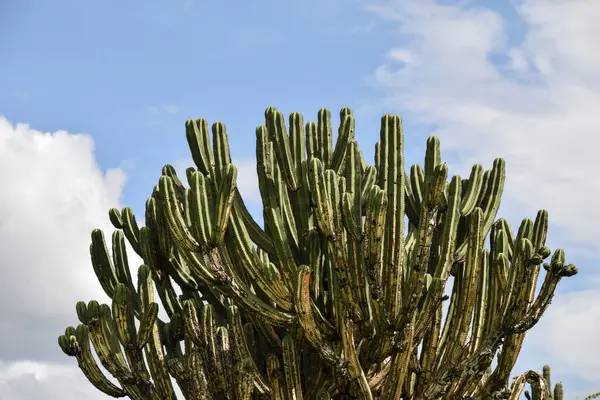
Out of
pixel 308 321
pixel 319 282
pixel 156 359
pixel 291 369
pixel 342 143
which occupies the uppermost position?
pixel 342 143

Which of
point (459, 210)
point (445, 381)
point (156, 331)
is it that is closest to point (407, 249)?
point (459, 210)

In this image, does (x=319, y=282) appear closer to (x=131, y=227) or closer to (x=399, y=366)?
(x=399, y=366)

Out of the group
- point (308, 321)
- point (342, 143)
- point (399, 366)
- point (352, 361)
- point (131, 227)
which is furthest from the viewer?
point (131, 227)

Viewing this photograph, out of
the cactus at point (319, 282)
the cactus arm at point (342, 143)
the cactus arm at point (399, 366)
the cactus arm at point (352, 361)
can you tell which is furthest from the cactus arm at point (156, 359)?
the cactus arm at point (342, 143)

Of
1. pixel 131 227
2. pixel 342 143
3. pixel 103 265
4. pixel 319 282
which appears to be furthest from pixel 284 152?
pixel 103 265

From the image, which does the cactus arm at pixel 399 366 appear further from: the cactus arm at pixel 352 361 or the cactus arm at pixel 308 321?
the cactus arm at pixel 308 321

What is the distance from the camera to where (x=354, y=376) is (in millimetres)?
9742

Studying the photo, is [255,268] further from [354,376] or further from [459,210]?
[459,210]

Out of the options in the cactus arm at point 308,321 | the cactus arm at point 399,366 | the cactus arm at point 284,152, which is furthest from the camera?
the cactus arm at point 284,152

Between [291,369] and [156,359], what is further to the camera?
[156,359]

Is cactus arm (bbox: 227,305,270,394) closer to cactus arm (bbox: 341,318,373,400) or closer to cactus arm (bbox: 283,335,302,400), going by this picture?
cactus arm (bbox: 283,335,302,400)

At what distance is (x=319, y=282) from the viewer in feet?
33.3

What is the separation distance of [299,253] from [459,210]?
177 cm

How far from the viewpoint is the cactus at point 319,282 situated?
9.57 metres
